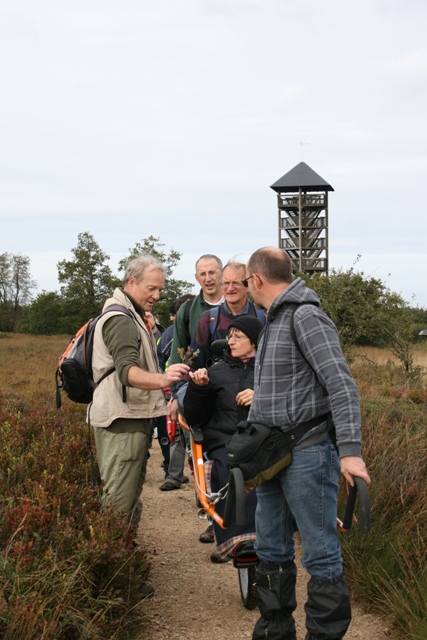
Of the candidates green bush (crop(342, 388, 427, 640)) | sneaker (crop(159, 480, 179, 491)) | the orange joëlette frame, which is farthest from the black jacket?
sneaker (crop(159, 480, 179, 491))

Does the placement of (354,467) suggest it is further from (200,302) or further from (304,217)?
(304,217)

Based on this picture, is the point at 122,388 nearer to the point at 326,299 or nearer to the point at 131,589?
the point at 131,589

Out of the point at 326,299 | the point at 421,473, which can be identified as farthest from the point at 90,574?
the point at 326,299

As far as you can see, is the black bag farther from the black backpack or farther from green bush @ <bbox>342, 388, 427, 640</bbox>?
the black backpack

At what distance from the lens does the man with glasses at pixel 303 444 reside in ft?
10.6

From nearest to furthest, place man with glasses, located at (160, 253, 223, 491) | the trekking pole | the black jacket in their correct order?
the trekking pole < the black jacket < man with glasses, located at (160, 253, 223, 491)

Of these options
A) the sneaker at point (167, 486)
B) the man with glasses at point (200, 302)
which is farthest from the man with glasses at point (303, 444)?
the sneaker at point (167, 486)

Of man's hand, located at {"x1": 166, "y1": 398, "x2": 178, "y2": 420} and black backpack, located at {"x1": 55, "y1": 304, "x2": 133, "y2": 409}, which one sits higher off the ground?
black backpack, located at {"x1": 55, "y1": 304, "x2": 133, "y2": 409}

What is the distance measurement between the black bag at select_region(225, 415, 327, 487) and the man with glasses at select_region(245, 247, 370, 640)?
26mm

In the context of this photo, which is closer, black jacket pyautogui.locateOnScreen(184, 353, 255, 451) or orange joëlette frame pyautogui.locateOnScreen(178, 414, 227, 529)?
orange joëlette frame pyautogui.locateOnScreen(178, 414, 227, 529)

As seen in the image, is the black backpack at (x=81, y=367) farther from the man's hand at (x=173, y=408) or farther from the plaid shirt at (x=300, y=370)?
the plaid shirt at (x=300, y=370)

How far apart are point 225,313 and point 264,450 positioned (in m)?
2.19

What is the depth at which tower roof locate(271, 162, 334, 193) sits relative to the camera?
77.5 m

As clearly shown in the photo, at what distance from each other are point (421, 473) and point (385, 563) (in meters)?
1.18
